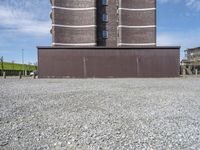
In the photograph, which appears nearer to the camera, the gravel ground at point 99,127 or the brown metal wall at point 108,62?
the gravel ground at point 99,127

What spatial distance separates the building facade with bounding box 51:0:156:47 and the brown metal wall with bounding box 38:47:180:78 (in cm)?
850

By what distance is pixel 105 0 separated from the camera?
138 feet

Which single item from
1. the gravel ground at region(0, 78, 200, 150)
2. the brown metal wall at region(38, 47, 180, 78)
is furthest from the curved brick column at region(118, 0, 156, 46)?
the gravel ground at region(0, 78, 200, 150)

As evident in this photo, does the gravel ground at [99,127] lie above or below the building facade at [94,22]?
below

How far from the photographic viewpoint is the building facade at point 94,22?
38938mm

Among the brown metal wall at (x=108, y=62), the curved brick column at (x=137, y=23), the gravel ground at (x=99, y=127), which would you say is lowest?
the gravel ground at (x=99, y=127)

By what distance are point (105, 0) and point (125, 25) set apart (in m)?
6.17

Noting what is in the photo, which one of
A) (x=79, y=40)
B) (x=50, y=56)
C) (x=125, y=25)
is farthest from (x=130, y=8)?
(x=50, y=56)

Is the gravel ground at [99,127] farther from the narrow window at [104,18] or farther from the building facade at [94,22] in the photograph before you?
the narrow window at [104,18]

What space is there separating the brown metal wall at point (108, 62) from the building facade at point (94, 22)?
8503mm

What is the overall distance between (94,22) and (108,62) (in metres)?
11.2

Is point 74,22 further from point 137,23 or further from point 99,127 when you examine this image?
point 99,127

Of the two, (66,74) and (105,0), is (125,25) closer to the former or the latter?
(105,0)

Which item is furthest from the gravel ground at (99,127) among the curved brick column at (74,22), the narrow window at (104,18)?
the narrow window at (104,18)
